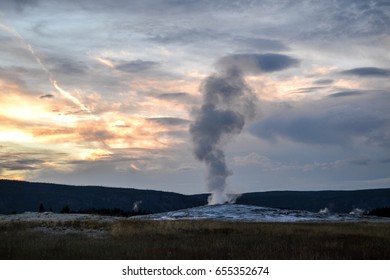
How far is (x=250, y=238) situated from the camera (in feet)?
91.7

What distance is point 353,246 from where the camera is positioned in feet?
78.1

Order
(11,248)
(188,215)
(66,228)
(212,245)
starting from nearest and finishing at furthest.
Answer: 1. (11,248)
2. (212,245)
3. (66,228)
4. (188,215)

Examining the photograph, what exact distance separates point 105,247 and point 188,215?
43.7 m

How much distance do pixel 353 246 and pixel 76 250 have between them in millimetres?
12910

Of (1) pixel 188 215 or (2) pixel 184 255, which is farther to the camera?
(1) pixel 188 215

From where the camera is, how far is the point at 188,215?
66000 mm

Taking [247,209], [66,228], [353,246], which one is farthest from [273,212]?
[353,246]

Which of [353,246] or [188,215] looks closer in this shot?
[353,246]

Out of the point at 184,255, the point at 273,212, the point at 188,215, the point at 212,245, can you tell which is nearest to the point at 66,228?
the point at 212,245
